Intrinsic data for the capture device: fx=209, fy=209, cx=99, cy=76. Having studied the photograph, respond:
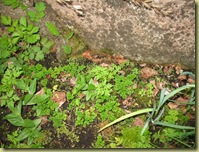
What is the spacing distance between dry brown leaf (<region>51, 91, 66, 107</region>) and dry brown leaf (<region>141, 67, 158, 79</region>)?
3.60ft

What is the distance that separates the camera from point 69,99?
270 centimetres

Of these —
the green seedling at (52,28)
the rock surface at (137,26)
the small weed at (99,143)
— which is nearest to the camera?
the rock surface at (137,26)

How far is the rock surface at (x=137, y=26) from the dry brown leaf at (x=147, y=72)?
0.36ft

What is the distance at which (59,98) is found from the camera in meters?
2.77

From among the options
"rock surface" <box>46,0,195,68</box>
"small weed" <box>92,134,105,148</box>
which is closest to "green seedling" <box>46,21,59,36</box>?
"rock surface" <box>46,0,195,68</box>

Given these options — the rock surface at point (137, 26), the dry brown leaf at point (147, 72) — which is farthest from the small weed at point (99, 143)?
the rock surface at point (137, 26)

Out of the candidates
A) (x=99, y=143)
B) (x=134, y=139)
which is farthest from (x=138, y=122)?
(x=99, y=143)

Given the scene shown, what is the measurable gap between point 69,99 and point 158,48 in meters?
1.32

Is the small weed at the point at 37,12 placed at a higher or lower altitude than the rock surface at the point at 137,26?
higher

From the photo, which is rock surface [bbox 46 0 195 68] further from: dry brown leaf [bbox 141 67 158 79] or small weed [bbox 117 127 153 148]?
small weed [bbox 117 127 153 148]

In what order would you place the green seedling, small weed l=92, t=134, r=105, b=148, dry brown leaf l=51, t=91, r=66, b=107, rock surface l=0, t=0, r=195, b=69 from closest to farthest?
1. rock surface l=0, t=0, r=195, b=69
2. small weed l=92, t=134, r=105, b=148
3. dry brown leaf l=51, t=91, r=66, b=107
4. the green seedling

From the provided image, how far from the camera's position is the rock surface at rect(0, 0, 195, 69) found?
90.8 inches

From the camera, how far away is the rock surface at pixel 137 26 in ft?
7.57

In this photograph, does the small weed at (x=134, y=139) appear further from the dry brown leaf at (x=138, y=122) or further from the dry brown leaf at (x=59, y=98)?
the dry brown leaf at (x=59, y=98)
